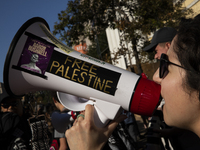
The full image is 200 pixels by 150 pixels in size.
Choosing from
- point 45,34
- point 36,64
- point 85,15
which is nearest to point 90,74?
point 36,64

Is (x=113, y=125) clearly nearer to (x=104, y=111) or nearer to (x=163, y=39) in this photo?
(x=104, y=111)

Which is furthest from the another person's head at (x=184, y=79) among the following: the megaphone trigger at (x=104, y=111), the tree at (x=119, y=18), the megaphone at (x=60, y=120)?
the tree at (x=119, y=18)

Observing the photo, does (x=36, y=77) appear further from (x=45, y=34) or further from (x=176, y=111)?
(x=176, y=111)

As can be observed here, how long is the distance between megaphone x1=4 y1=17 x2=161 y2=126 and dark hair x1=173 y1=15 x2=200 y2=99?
413 mm

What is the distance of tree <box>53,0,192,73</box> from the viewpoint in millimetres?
5602

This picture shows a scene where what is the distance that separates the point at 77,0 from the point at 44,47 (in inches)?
217

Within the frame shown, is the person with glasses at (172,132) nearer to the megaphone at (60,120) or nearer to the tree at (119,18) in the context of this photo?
the megaphone at (60,120)

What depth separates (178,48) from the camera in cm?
103

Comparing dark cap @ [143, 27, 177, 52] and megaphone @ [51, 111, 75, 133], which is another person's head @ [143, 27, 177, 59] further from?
megaphone @ [51, 111, 75, 133]

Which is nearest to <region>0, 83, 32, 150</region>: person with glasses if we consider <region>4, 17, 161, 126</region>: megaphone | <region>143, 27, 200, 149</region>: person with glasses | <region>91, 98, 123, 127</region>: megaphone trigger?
<region>4, 17, 161, 126</region>: megaphone

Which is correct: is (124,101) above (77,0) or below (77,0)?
below

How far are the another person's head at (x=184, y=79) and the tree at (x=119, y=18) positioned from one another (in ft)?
15.2

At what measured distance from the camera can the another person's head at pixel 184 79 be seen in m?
0.93

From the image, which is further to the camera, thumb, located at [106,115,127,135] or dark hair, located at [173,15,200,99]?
thumb, located at [106,115,127,135]
